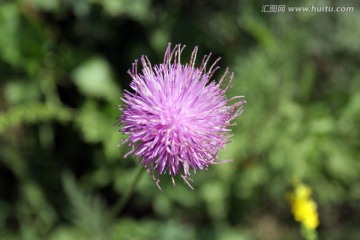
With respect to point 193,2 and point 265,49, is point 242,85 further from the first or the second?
point 193,2

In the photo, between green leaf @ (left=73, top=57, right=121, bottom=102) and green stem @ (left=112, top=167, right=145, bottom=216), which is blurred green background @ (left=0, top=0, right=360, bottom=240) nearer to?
green leaf @ (left=73, top=57, right=121, bottom=102)

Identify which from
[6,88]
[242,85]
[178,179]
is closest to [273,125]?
[242,85]

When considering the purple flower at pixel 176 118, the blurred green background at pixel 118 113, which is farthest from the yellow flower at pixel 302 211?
the purple flower at pixel 176 118

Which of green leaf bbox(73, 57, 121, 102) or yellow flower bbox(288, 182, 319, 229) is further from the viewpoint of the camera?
Answer: green leaf bbox(73, 57, 121, 102)

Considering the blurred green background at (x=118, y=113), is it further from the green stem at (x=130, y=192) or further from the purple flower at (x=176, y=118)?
the purple flower at (x=176, y=118)

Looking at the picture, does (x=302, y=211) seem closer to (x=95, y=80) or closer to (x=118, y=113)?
(x=118, y=113)

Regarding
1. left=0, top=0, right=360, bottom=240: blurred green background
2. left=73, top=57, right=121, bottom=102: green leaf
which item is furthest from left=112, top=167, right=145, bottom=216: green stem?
left=73, top=57, right=121, bottom=102: green leaf

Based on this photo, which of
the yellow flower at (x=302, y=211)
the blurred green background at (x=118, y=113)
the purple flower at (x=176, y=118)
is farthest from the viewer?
the blurred green background at (x=118, y=113)
